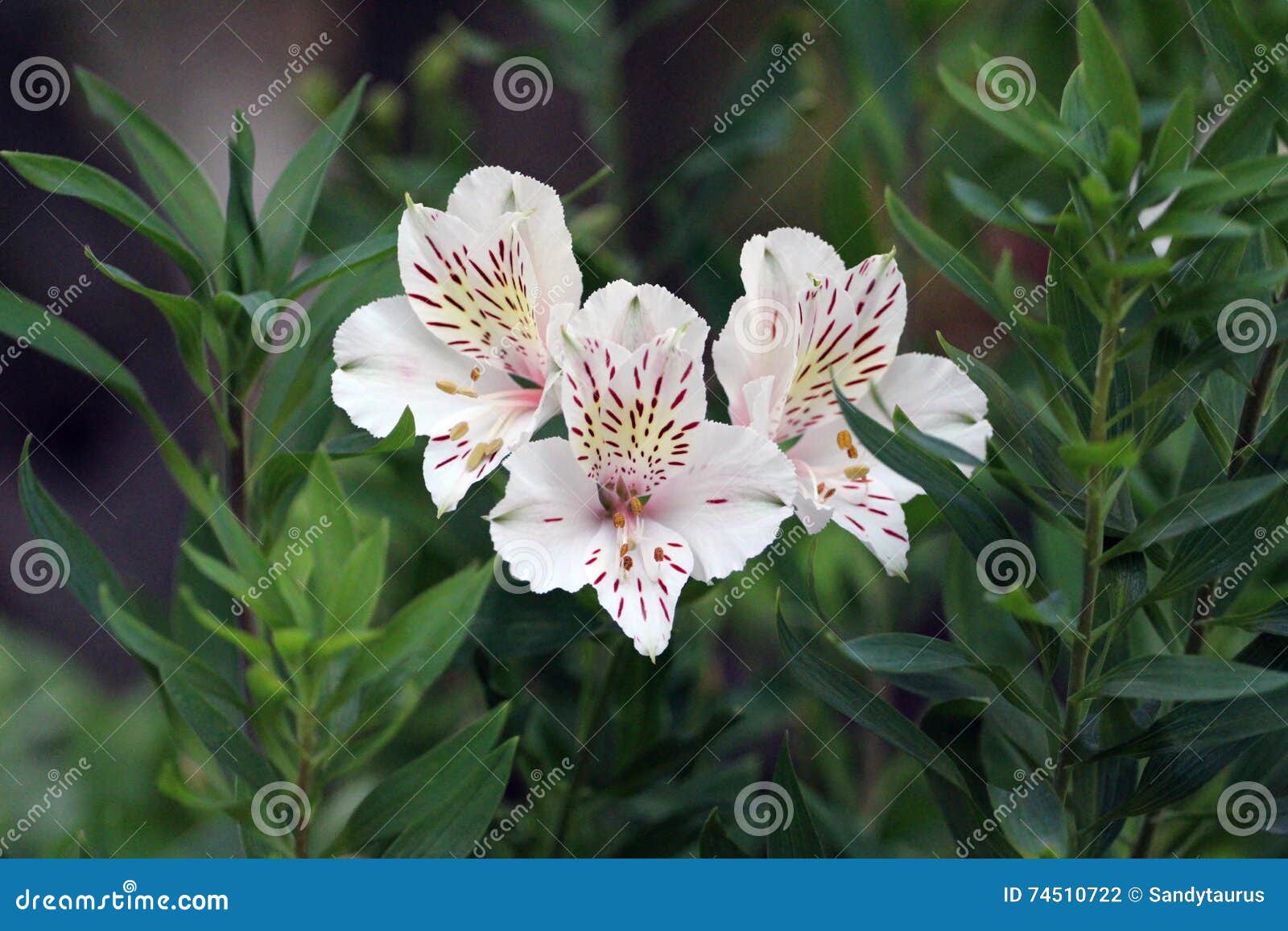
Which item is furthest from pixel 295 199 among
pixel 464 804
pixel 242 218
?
pixel 464 804

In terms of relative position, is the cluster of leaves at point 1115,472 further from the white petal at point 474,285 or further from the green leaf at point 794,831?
the white petal at point 474,285

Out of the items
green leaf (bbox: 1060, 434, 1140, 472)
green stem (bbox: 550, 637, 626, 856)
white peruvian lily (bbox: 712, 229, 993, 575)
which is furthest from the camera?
green stem (bbox: 550, 637, 626, 856)

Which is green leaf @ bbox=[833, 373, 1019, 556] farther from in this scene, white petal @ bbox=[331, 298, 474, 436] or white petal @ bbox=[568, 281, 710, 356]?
white petal @ bbox=[331, 298, 474, 436]

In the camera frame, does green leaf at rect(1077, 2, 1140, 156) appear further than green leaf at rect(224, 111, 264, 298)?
No

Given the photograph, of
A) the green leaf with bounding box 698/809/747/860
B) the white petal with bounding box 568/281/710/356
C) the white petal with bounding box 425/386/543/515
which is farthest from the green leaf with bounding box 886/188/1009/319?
the green leaf with bounding box 698/809/747/860

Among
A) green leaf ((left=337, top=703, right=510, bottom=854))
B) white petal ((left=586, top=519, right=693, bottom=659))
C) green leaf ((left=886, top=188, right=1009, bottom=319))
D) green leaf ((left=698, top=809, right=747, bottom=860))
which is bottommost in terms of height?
green leaf ((left=337, top=703, right=510, bottom=854))

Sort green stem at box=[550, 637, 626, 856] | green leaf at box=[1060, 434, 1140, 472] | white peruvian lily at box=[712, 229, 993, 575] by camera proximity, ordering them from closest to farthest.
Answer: green leaf at box=[1060, 434, 1140, 472] < white peruvian lily at box=[712, 229, 993, 575] < green stem at box=[550, 637, 626, 856]

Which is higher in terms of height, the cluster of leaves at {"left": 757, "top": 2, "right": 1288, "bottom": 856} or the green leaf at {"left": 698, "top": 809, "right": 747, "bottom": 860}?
the cluster of leaves at {"left": 757, "top": 2, "right": 1288, "bottom": 856}

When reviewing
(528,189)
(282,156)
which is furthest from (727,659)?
(282,156)
